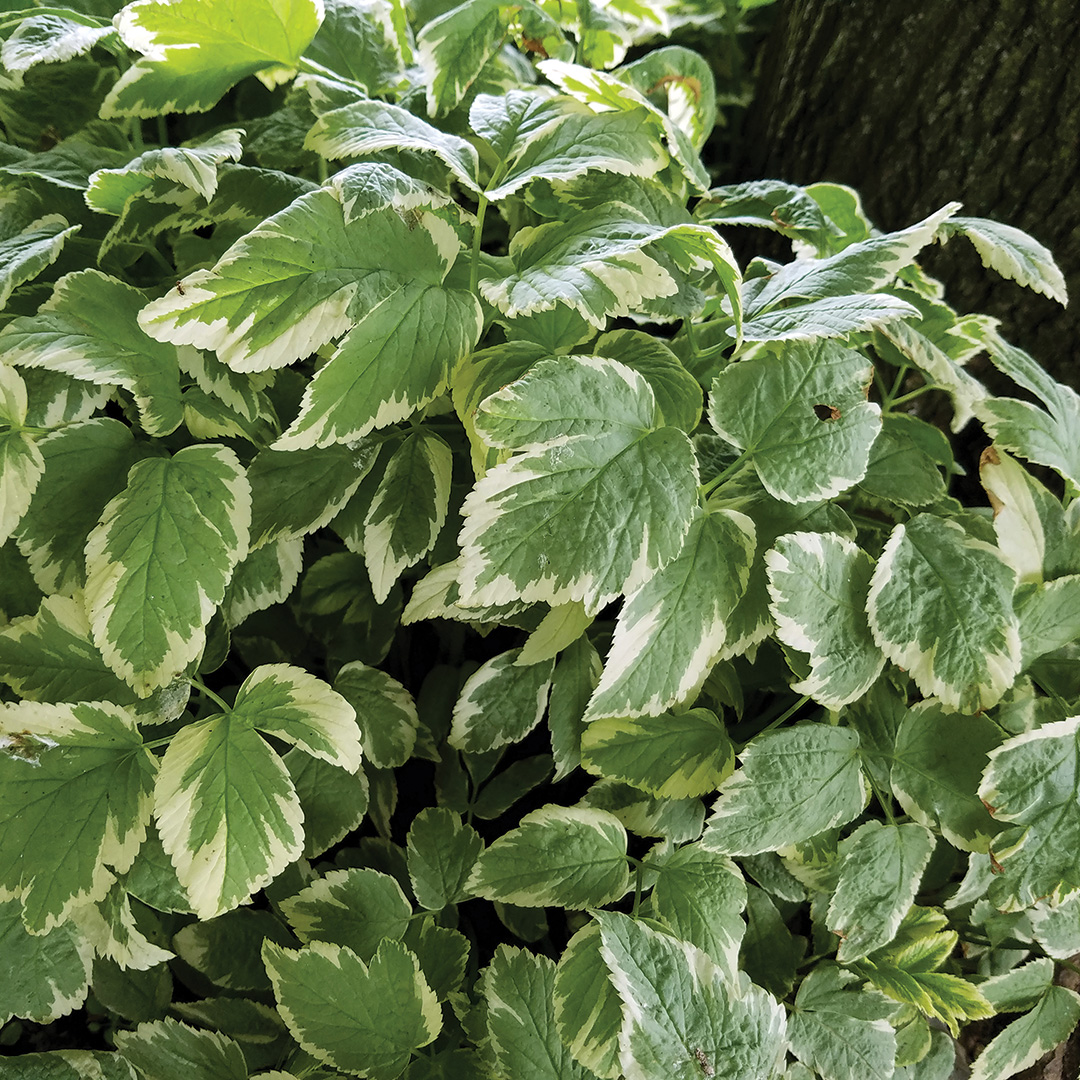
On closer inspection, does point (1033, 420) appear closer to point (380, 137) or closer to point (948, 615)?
point (948, 615)

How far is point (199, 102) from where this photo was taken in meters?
0.69

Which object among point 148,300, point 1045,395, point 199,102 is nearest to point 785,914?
point 1045,395

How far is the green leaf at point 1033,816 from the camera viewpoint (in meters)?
0.59

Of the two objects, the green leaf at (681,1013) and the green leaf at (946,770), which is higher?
the green leaf at (946,770)

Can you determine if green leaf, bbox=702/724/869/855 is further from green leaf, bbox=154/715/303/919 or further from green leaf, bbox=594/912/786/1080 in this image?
green leaf, bbox=154/715/303/919

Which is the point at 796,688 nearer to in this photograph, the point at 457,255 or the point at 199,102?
the point at 457,255

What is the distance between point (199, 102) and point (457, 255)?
289 millimetres

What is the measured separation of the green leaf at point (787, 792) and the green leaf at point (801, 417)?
18 cm

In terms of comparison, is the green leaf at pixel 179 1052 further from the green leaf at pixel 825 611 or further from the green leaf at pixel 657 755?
the green leaf at pixel 825 611

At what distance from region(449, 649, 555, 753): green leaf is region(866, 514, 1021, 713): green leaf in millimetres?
266

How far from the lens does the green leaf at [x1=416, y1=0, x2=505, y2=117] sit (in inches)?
27.9

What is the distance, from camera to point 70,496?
23.5 inches

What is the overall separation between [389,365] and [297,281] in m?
0.08

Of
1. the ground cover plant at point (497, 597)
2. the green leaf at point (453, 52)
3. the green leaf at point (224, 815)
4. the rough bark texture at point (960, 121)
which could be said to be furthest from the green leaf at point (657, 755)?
the rough bark texture at point (960, 121)
